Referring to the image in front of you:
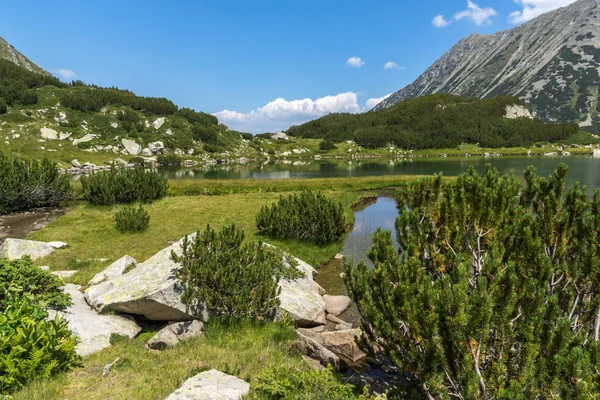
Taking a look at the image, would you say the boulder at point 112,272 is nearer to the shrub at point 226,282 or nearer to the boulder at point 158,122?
the shrub at point 226,282

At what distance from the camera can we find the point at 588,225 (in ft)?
22.0

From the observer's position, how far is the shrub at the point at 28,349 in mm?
6367

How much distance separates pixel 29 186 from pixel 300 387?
34.9 metres

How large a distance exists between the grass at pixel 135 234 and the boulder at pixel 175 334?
710 cm

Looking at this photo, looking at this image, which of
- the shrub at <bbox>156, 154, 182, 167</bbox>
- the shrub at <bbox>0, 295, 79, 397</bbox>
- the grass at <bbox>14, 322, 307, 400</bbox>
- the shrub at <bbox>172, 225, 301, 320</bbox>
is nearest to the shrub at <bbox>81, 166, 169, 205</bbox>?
the shrub at <bbox>172, 225, 301, 320</bbox>

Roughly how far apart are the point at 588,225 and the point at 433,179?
347 cm

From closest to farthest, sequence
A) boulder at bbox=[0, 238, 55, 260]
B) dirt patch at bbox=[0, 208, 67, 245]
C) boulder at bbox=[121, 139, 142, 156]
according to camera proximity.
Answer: boulder at bbox=[0, 238, 55, 260], dirt patch at bbox=[0, 208, 67, 245], boulder at bbox=[121, 139, 142, 156]

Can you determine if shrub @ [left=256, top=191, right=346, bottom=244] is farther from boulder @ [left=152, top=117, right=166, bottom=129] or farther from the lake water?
boulder @ [left=152, top=117, right=166, bottom=129]

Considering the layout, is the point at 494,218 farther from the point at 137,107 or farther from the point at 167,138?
the point at 137,107

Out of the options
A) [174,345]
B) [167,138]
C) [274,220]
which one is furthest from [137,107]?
[174,345]

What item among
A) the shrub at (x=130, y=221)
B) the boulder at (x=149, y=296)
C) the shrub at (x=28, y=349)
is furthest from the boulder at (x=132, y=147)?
the shrub at (x=28, y=349)

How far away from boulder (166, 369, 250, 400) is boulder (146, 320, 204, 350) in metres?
2.88

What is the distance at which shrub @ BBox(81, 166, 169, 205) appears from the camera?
31.2 meters

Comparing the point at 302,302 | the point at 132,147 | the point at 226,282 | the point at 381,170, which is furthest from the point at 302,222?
the point at 132,147
